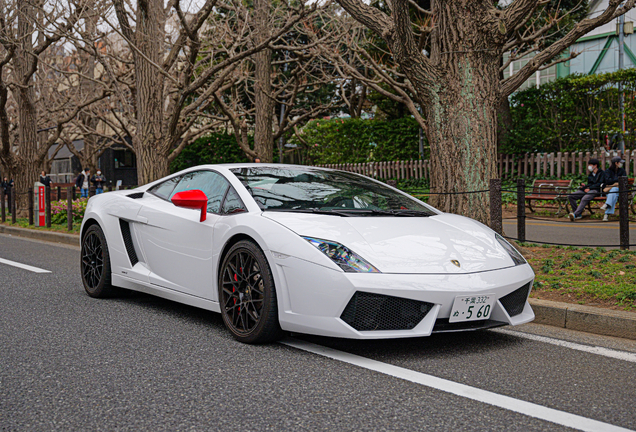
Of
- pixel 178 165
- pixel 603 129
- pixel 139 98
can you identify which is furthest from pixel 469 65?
pixel 178 165

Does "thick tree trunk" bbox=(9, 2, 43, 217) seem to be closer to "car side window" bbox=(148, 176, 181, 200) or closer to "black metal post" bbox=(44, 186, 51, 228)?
"black metal post" bbox=(44, 186, 51, 228)

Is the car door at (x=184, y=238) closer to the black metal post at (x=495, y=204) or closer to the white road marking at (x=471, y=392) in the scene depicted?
the white road marking at (x=471, y=392)

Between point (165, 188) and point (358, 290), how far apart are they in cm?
268

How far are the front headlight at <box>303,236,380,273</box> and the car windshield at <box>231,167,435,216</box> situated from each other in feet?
1.78

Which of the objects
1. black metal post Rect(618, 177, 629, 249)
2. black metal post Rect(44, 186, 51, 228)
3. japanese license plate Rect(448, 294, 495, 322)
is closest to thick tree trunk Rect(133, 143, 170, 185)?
black metal post Rect(44, 186, 51, 228)

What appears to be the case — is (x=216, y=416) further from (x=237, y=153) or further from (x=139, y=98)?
(x=237, y=153)

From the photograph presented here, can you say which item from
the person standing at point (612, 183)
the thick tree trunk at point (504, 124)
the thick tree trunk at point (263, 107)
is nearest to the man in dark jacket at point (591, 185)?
the person standing at point (612, 183)

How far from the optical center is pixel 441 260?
398cm

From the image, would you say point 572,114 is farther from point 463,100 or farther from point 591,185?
point 463,100

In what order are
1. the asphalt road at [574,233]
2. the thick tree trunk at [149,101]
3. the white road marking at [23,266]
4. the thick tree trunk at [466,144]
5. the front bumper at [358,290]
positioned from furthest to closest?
the thick tree trunk at [149,101]
the asphalt road at [574,233]
the white road marking at [23,266]
the thick tree trunk at [466,144]
the front bumper at [358,290]

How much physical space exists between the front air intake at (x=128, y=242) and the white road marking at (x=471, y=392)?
205cm

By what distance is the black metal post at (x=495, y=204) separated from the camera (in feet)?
24.8

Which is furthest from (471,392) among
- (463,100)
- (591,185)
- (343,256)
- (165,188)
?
(591,185)

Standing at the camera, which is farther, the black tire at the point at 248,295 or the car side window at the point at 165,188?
the car side window at the point at 165,188
